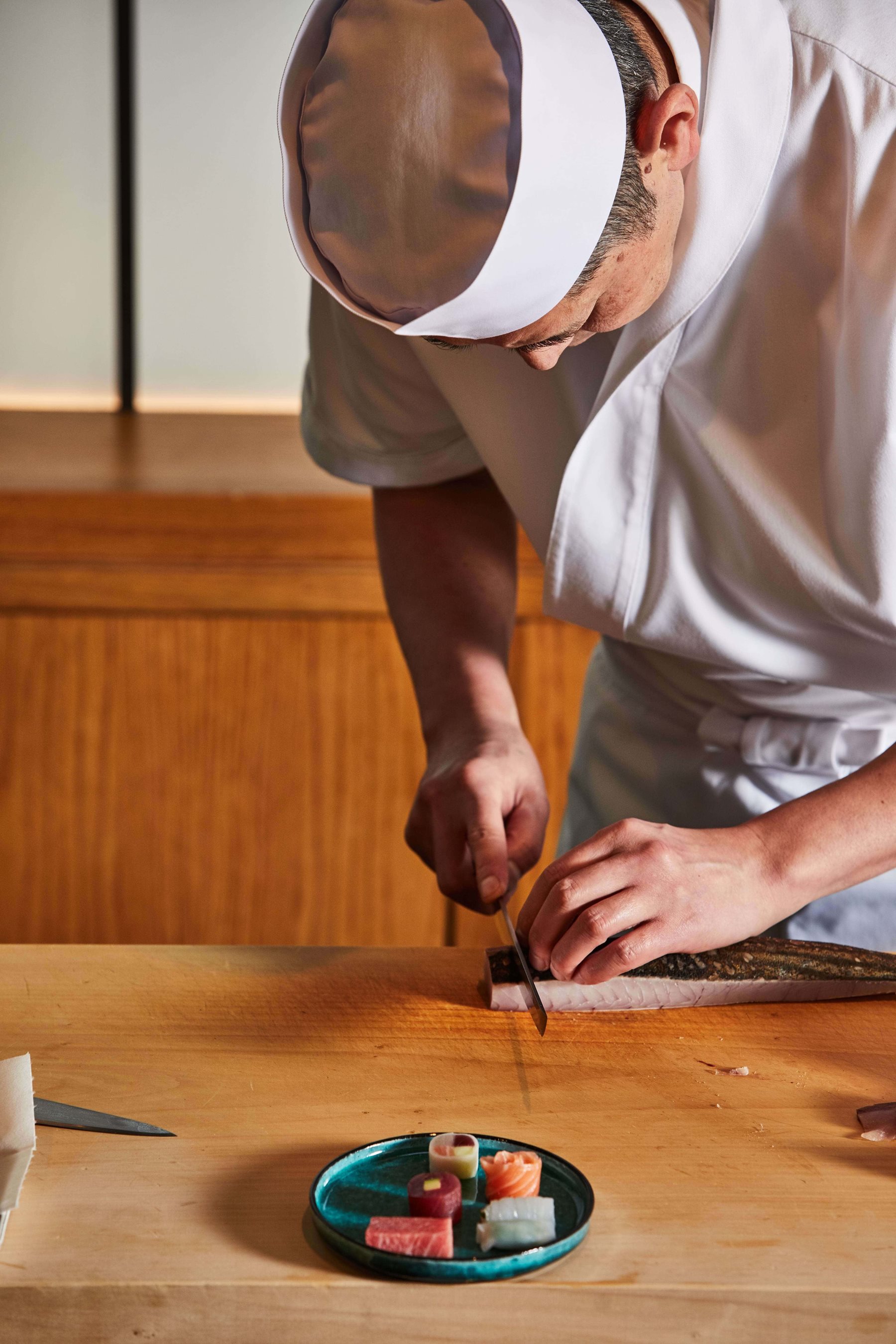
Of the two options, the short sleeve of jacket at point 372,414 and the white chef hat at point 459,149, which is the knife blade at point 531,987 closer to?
the white chef hat at point 459,149

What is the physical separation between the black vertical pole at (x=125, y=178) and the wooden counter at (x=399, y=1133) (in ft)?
7.09

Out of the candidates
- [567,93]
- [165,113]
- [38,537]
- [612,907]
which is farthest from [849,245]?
[165,113]

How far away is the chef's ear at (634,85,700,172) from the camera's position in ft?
2.88

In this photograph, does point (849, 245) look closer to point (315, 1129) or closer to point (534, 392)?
point (534, 392)

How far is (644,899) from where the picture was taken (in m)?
0.96

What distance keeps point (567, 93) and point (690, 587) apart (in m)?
0.46

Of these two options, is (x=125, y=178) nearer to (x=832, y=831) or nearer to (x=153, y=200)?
(x=153, y=200)

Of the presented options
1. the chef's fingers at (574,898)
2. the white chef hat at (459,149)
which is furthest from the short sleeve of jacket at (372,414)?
the chef's fingers at (574,898)

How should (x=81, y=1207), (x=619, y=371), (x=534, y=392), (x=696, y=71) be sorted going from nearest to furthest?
(x=81, y=1207) → (x=696, y=71) → (x=619, y=371) → (x=534, y=392)

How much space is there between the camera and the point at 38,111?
112 inches

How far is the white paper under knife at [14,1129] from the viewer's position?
0.72m

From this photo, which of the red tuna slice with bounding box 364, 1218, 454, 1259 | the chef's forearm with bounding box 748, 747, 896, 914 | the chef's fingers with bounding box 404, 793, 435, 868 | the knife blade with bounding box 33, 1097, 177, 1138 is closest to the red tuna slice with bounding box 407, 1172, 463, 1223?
the red tuna slice with bounding box 364, 1218, 454, 1259

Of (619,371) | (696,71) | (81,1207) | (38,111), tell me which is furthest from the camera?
(38,111)

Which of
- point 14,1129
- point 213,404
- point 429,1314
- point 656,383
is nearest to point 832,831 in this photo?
point 656,383
